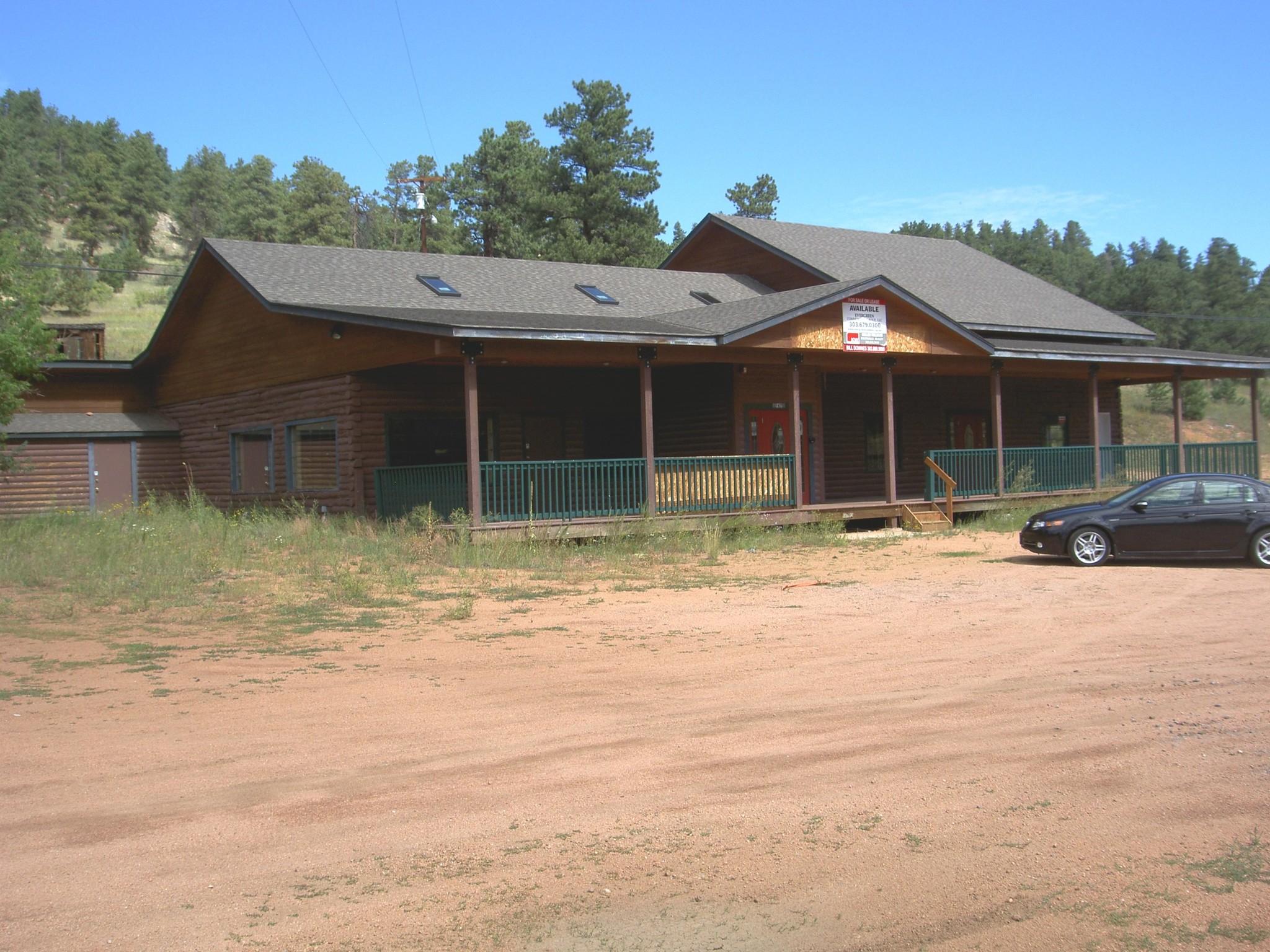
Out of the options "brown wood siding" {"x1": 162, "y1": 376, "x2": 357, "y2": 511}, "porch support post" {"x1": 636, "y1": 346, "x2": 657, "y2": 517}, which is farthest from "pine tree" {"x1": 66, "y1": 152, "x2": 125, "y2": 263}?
"porch support post" {"x1": 636, "y1": 346, "x2": 657, "y2": 517}

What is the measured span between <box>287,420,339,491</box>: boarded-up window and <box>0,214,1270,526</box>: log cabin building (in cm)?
7

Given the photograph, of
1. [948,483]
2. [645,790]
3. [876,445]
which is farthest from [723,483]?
[645,790]

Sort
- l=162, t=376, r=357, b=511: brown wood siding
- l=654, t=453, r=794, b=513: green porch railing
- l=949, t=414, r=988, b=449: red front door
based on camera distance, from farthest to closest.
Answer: l=949, t=414, r=988, b=449: red front door → l=162, t=376, r=357, b=511: brown wood siding → l=654, t=453, r=794, b=513: green porch railing

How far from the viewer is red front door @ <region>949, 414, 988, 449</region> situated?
29625 mm

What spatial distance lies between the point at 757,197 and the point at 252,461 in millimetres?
52378

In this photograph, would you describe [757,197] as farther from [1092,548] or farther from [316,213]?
[1092,548]

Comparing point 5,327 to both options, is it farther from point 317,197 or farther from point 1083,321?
point 317,197

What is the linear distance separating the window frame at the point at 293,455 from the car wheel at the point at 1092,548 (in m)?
13.2

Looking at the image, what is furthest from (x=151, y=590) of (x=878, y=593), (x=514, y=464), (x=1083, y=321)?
(x=1083, y=321)

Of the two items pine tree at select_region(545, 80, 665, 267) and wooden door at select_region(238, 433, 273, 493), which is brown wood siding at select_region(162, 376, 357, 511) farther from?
pine tree at select_region(545, 80, 665, 267)

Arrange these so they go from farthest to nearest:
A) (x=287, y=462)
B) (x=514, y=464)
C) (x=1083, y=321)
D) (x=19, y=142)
Result: 1. (x=19, y=142)
2. (x=1083, y=321)
3. (x=287, y=462)
4. (x=514, y=464)

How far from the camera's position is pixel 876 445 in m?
28.3

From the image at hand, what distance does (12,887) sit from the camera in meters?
4.99

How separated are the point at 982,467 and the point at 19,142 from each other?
110312mm
